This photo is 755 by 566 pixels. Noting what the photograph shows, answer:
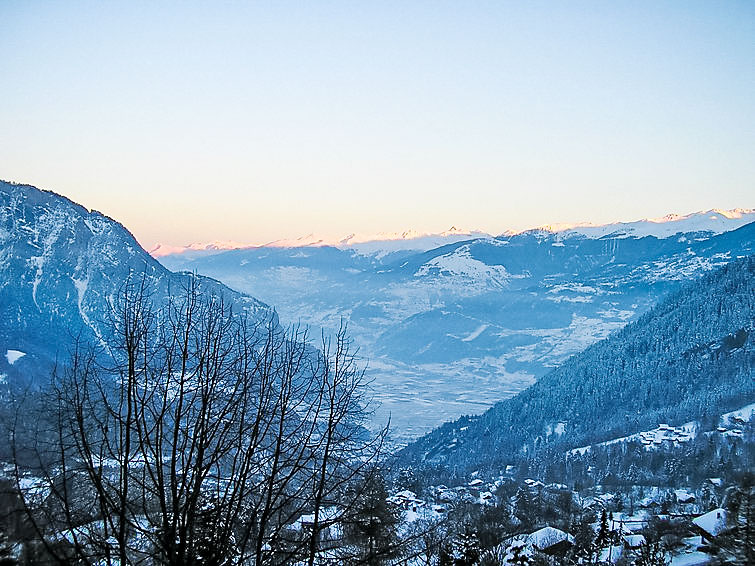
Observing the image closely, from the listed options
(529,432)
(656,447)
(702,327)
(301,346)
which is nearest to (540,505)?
(656,447)

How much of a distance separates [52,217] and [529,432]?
454 ft

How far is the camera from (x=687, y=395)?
399 ft

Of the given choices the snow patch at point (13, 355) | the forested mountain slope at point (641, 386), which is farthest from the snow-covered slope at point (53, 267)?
the forested mountain slope at point (641, 386)

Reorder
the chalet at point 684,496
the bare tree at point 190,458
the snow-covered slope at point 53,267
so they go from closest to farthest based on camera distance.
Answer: the bare tree at point 190,458 → the chalet at point 684,496 → the snow-covered slope at point 53,267

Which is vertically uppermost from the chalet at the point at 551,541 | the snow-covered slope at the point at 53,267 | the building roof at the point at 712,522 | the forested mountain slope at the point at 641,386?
the snow-covered slope at the point at 53,267

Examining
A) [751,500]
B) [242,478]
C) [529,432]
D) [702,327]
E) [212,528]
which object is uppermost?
[242,478]

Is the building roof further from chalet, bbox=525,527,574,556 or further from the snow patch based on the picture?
the snow patch

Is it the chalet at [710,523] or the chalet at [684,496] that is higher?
the chalet at [710,523]

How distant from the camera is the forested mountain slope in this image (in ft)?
380

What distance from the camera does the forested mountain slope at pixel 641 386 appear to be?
116m

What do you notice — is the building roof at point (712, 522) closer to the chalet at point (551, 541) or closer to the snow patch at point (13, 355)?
the chalet at point (551, 541)

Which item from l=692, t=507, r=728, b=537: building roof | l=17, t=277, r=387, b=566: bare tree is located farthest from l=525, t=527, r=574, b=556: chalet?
l=17, t=277, r=387, b=566: bare tree

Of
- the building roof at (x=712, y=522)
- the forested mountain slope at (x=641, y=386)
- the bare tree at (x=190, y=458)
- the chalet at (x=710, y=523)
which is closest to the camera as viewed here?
the bare tree at (x=190, y=458)

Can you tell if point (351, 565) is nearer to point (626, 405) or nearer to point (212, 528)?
point (212, 528)
